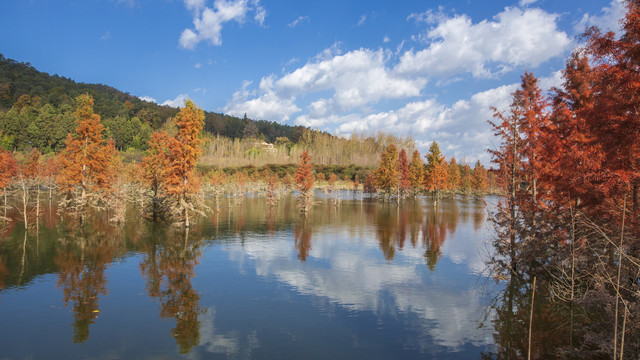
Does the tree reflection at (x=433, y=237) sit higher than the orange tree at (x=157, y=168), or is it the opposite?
the orange tree at (x=157, y=168)

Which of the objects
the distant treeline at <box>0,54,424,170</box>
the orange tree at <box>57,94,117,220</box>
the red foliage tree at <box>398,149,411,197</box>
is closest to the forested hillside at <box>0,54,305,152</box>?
the distant treeline at <box>0,54,424,170</box>

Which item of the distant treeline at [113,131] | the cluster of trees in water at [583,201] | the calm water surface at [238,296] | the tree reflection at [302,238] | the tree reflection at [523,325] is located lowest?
the tree reflection at [523,325]

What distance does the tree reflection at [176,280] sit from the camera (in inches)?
460

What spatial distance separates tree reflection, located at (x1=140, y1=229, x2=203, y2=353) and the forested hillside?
47.0 meters

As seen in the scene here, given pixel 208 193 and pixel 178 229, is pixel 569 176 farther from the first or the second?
pixel 208 193

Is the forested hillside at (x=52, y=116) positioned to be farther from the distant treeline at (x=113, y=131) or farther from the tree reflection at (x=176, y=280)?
the tree reflection at (x=176, y=280)

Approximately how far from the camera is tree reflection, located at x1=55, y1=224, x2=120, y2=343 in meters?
12.5

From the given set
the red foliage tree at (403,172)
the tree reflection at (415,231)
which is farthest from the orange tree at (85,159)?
the red foliage tree at (403,172)

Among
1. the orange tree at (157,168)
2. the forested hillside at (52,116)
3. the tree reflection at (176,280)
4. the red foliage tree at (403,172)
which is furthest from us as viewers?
the forested hillside at (52,116)

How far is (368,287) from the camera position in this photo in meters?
16.3

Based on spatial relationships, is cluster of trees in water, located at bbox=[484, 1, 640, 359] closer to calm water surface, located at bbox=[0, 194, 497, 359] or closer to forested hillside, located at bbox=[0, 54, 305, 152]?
calm water surface, located at bbox=[0, 194, 497, 359]

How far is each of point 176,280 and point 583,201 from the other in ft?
58.3

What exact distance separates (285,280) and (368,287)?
4.06 metres

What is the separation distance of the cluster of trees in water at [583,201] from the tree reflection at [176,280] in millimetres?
9725
